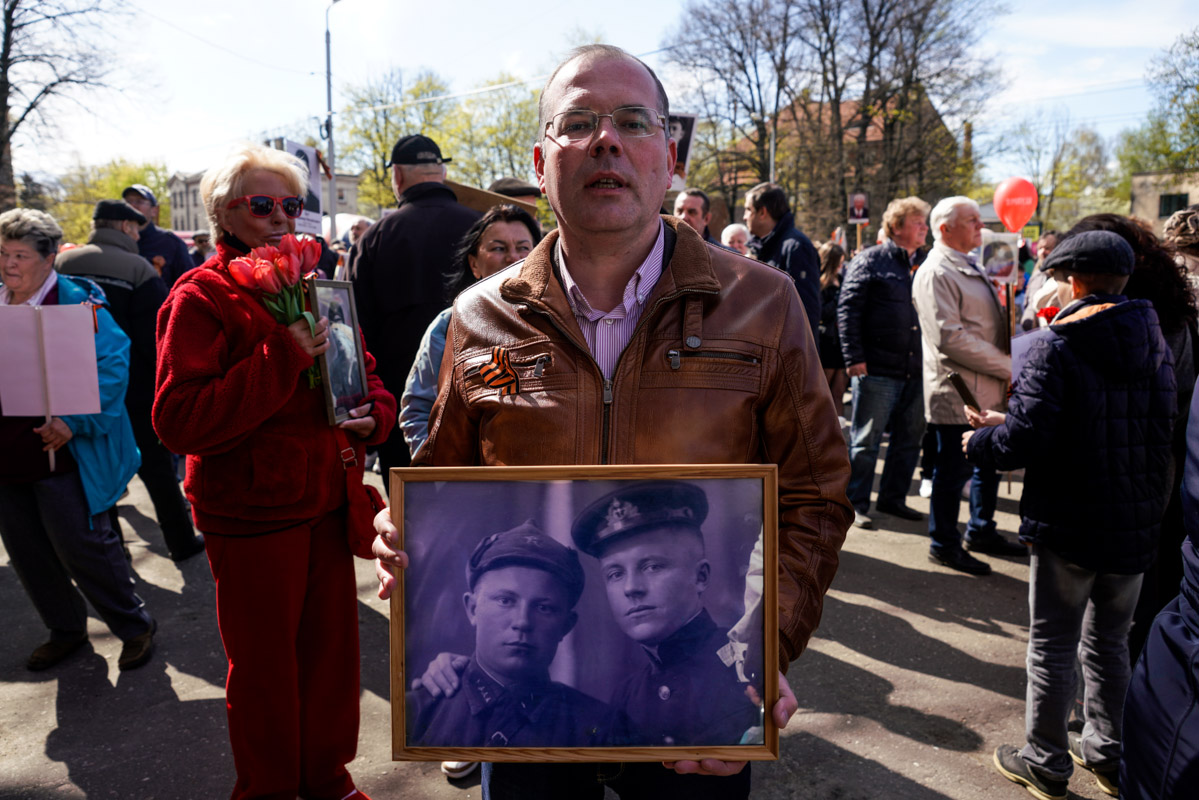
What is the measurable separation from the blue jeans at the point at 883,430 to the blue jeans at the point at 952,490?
674 mm

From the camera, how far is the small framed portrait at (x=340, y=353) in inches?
106

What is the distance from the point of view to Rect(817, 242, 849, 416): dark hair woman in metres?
8.31

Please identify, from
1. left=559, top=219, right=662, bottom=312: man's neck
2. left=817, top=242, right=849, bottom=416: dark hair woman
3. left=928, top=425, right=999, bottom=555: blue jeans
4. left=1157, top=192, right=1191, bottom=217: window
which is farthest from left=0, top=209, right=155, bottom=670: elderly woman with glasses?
left=1157, top=192, right=1191, bottom=217: window

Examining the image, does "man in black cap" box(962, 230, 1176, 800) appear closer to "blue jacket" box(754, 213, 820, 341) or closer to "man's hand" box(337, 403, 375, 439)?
"man's hand" box(337, 403, 375, 439)

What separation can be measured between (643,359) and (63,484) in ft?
11.9

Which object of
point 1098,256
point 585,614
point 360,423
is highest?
point 1098,256

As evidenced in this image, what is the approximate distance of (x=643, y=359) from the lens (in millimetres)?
1605

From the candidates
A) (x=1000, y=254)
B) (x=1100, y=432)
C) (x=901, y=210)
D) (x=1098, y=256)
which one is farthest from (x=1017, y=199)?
(x=1100, y=432)

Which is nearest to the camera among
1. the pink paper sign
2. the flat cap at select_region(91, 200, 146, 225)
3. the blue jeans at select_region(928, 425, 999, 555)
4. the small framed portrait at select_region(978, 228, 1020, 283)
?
the pink paper sign

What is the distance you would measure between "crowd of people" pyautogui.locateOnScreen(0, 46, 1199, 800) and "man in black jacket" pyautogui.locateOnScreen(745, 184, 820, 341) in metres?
0.06

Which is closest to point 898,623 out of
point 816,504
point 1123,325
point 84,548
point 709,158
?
point 1123,325

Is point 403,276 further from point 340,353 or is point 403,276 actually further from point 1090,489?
point 1090,489

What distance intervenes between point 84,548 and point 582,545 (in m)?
3.64

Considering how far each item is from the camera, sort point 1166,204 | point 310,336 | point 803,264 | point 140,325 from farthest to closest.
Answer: point 1166,204 → point 803,264 → point 140,325 → point 310,336
